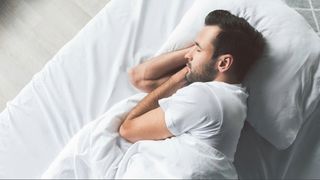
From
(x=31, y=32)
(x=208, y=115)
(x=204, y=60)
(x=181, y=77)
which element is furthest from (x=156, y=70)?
(x=31, y=32)

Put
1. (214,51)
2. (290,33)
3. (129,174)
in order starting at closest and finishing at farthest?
(129,174)
(214,51)
(290,33)

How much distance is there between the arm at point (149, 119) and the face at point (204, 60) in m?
0.08

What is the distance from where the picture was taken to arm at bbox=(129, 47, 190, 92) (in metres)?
1.37

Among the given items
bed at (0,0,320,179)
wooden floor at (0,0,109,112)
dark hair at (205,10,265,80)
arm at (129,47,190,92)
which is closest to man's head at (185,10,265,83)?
dark hair at (205,10,265,80)

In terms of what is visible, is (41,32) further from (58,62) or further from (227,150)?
(227,150)

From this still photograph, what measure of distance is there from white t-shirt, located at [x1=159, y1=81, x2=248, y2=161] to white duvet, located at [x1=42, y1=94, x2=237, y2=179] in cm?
3

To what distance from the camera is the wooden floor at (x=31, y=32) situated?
5.99 feet

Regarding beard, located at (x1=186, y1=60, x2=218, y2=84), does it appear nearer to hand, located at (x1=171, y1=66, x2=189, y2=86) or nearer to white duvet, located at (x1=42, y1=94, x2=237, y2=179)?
hand, located at (x1=171, y1=66, x2=189, y2=86)

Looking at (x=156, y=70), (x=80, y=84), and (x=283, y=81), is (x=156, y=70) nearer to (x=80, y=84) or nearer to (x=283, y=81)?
(x=80, y=84)

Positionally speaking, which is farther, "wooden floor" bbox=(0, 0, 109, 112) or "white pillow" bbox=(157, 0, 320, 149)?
"wooden floor" bbox=(0, 0, 109, 112)

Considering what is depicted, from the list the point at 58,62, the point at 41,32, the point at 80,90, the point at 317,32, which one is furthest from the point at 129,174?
the point at 41,32

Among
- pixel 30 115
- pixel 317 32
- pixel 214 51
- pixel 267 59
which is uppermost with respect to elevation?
pixel 30 115

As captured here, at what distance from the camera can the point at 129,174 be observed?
3.64 feet

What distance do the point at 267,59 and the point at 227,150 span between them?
0.34 m
